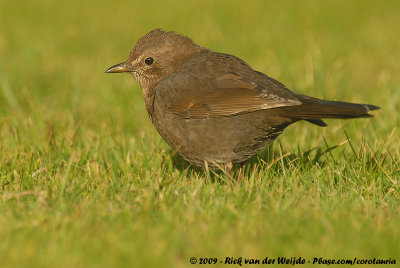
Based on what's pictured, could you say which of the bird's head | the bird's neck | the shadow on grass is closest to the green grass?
the shadow on grass

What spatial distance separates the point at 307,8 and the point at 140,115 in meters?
7.67

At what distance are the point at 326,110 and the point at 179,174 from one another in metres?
1.53

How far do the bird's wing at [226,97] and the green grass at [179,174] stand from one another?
542 millimetres

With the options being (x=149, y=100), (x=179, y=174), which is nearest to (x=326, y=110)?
(x=179, y=174)

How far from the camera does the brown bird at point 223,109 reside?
192 inches

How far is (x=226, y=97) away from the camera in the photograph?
5.04m

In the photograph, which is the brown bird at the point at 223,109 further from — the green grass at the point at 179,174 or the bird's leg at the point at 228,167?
the green grass at the point at 179,174

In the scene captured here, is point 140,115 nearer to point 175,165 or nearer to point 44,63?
point 175,165

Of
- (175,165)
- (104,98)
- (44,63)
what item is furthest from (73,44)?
(175,165)

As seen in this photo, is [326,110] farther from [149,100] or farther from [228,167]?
[149,100]

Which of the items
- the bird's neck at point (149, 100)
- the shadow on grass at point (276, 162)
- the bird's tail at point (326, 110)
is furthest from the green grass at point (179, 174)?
the bird's tail at point (326, 110)

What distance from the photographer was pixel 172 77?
540cm

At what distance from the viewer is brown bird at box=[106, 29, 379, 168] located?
4879 millimetres

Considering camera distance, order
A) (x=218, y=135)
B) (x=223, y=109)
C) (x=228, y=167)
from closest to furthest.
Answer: (x=223, y=109) → (x=218, y=135) → (x=228, y=167)
